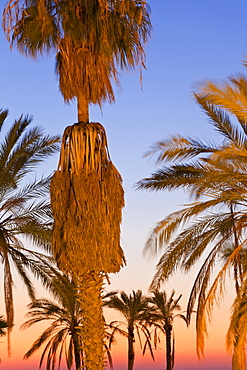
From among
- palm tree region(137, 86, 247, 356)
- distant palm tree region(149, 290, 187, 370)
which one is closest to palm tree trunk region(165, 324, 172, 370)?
distant palm tree region(149, 290, 187, 370)

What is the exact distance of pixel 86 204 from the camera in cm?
1451

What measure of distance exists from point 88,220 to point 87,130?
2133 mm

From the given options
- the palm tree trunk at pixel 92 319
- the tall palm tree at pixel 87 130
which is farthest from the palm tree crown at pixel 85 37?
the palm tree trunk at pixel 92 319

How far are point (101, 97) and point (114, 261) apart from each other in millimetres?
3960

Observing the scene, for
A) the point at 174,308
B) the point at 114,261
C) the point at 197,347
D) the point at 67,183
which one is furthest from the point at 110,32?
the point at 174,308

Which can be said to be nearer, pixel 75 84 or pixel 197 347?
pixel 75 84

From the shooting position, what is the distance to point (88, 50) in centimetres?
1563

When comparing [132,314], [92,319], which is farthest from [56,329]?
[92,319]

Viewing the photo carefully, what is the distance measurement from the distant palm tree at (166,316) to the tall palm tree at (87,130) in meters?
23.8

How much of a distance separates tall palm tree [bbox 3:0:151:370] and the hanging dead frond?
0.02m

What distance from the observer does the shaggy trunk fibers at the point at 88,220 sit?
1441cm

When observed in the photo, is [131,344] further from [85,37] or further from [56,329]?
[85,37]

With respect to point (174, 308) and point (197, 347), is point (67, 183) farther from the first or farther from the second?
point (174, 308)

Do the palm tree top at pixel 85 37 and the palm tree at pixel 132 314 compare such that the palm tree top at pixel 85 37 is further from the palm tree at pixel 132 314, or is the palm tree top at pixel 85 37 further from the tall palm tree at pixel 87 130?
the palm tree at pixel 132 314
